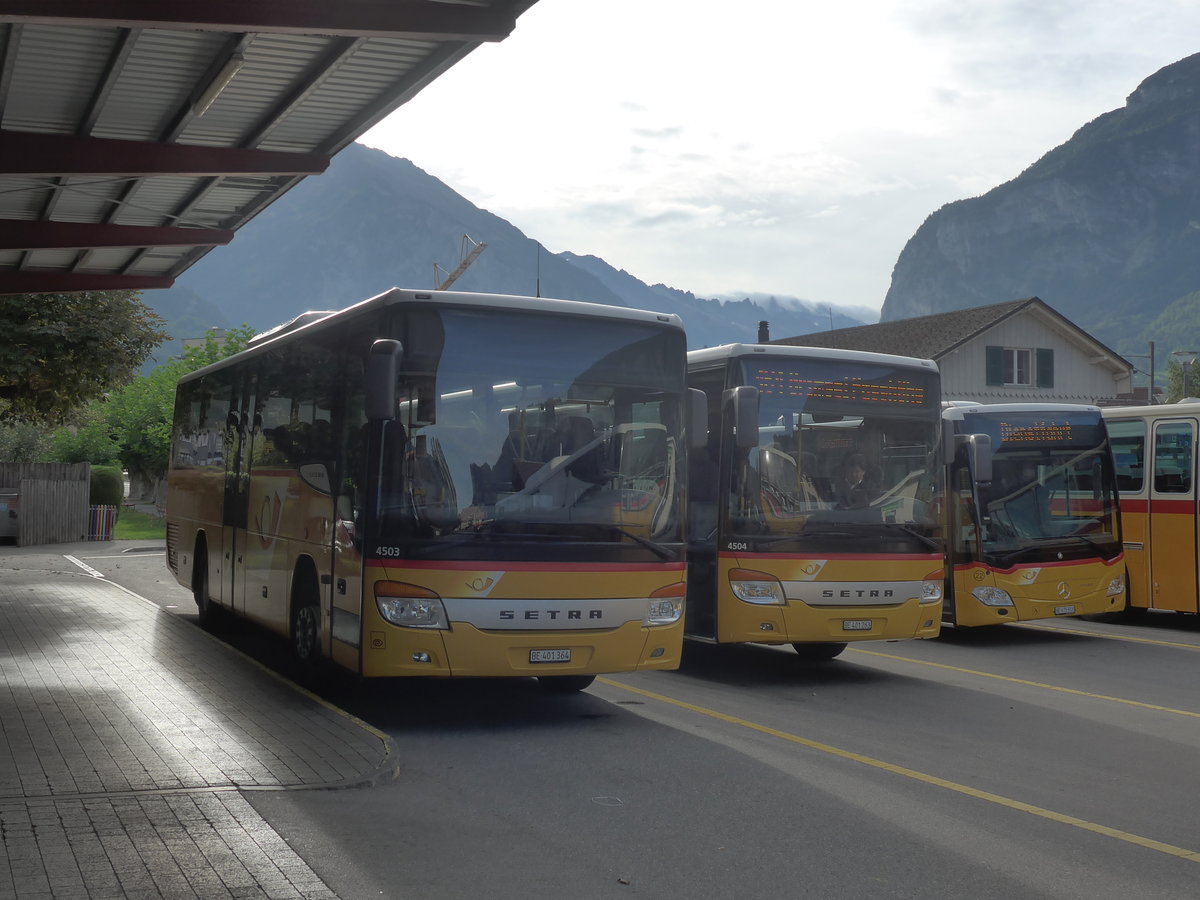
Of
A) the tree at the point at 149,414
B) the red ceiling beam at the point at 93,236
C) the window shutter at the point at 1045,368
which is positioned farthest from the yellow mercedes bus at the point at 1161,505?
the tree at the point at 149,414

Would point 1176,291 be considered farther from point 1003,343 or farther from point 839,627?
point 839,627

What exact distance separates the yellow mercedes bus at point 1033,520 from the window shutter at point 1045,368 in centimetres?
3290

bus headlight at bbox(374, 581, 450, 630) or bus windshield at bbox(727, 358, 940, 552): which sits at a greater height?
bus windshield at bbox(727, 358, 940, 552)

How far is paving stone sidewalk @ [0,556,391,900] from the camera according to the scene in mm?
5660

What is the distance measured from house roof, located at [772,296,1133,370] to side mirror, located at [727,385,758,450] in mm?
34796

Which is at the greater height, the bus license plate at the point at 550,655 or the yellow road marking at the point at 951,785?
the bus license plate at the point at 550,655

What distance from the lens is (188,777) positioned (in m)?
7.32

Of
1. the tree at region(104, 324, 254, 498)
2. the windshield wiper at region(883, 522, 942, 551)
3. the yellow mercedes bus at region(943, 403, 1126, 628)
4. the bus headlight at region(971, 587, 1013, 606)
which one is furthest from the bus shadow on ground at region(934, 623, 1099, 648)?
the tree at region(104, 324, 254, 498)

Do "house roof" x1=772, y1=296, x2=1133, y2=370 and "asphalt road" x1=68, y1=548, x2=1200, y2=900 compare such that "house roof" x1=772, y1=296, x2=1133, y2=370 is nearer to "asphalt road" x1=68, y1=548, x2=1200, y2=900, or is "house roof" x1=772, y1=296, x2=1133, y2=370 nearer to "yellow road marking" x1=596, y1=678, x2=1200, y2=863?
"asphalt road" x1=68, y1=548, x2=1200, y2=900

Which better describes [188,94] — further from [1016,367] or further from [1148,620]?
[1016,367]

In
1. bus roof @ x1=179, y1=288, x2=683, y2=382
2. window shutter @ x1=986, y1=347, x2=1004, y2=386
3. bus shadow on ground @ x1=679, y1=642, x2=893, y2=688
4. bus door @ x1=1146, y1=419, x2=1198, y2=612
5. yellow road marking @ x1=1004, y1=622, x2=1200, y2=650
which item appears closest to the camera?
bus roof @ x1=179, y1=288, x2=683, y2=382

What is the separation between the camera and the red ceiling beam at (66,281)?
822 inches

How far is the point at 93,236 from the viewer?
17.7 m

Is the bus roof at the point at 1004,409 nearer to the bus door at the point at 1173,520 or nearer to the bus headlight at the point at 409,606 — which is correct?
the bus door at the point at 1173,520
